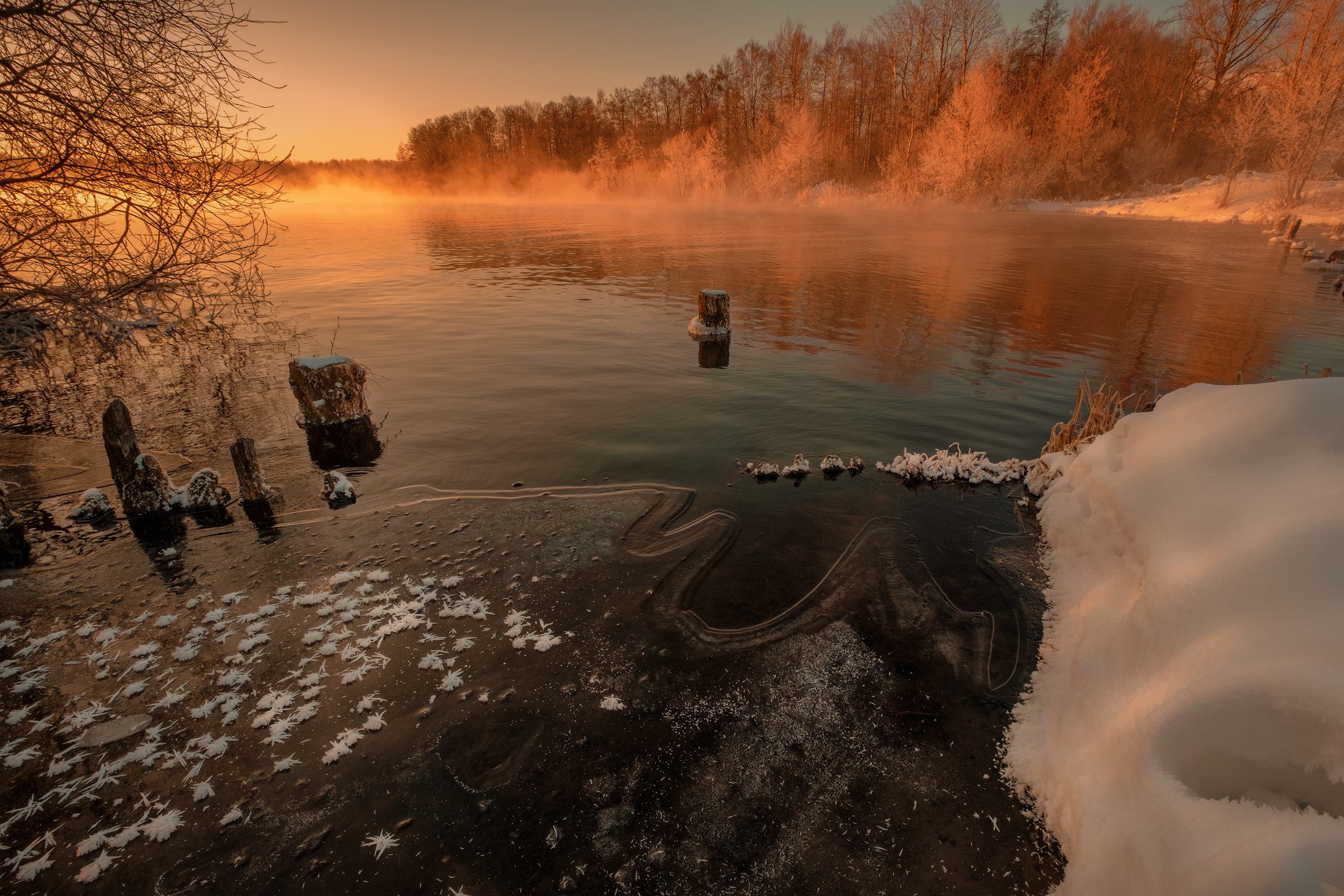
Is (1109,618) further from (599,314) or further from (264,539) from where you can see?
(599,314)

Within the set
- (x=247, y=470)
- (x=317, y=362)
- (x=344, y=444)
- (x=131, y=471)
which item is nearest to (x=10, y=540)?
(x=131, y=471)

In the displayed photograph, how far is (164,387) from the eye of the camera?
11820 mm

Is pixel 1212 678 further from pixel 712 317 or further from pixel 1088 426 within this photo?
pixel 712 317

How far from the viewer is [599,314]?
18438 millimetres

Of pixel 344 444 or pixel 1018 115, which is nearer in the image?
pixel 344 444

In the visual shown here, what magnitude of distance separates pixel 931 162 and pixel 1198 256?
35.3m

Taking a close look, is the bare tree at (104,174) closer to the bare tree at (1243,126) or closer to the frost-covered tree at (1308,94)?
the frost-covered tree at (1308,94)

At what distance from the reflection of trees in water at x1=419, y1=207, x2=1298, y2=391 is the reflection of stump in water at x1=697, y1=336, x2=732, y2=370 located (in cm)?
124

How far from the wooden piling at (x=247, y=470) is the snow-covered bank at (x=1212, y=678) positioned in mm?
8389

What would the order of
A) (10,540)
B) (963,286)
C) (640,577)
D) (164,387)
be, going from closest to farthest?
(640,577)
(10,540)
(164,387)
(963,286)

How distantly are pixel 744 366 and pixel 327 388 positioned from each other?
8512mm

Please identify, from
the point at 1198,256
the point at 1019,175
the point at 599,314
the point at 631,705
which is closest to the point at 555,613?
the point at 631,705

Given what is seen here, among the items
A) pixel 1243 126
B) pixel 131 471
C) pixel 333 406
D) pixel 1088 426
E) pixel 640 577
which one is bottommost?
pixel 640 577

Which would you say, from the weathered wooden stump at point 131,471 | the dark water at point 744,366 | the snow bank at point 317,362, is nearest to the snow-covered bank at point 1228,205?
the dark water at point 744,366
